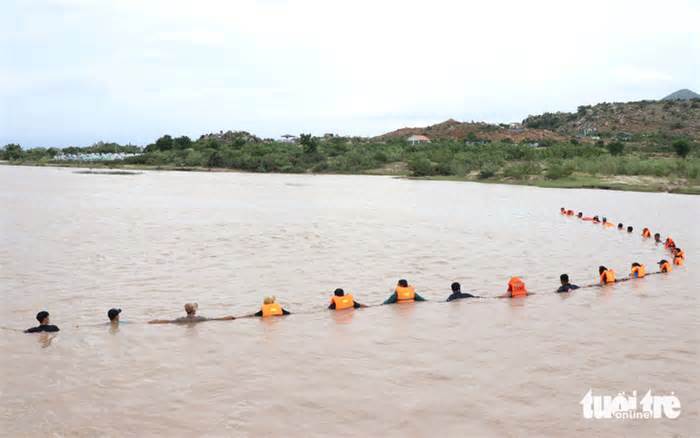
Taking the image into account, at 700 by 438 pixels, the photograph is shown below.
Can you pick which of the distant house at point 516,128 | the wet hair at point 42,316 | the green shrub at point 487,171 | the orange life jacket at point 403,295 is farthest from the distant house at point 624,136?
the wet hair at point 42,316

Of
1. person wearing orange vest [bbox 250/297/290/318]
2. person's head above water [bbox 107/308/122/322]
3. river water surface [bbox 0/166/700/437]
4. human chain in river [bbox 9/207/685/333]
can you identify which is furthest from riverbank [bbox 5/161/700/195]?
person's head above water [bbox 107/308/122/322]

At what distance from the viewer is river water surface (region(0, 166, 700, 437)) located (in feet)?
29.9

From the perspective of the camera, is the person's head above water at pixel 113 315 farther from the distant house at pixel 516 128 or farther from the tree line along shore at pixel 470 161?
the distant house at pixel 516 128

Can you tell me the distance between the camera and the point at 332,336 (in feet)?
43.4

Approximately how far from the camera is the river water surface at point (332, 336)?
9.12 metres

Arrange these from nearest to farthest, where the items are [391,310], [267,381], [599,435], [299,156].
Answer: [599,435] < [267,381] < [391,310] < [299,156]

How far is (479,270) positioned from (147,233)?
51.7ft

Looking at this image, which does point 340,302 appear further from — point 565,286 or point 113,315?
point 565,286

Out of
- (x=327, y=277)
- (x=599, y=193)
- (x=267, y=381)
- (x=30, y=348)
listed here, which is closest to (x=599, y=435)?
(x=267, y=381)

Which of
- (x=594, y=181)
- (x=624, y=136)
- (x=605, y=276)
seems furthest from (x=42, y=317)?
(x=624, y=136)

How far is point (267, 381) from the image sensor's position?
10.5 metres

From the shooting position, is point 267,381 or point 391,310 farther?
point 391,310

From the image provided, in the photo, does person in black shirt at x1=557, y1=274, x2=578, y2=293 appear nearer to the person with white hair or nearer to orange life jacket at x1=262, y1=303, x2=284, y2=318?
orange life jacket at x1=262, y1=303, x2=284, y2=318

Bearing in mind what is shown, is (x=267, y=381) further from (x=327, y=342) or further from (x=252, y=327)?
(x=252, y=327)
